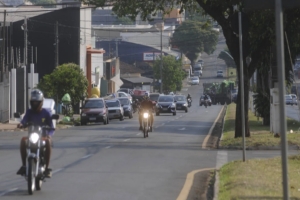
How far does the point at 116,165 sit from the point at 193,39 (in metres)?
120

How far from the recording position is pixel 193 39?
450ft

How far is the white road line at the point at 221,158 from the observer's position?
1948cm

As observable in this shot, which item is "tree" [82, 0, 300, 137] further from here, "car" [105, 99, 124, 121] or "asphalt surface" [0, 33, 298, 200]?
"car" [105, 99, 124, 121]

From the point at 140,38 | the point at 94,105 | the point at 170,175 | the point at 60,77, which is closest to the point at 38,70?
the point at 60,77

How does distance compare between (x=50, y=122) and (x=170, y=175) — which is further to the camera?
(x=170, y=175)

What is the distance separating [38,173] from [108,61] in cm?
8454

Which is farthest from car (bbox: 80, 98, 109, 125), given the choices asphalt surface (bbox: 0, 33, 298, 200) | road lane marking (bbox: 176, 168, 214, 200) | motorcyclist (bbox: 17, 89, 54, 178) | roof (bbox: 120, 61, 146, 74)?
roof (bbox: 120, 61, 146, 74)

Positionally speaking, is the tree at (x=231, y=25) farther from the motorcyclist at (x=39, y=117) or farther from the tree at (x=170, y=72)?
the tree at (x=170, y=72)

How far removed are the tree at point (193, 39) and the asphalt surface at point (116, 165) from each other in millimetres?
102401

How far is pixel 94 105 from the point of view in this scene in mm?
45719

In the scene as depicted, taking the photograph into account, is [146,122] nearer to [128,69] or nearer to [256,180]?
[256,180]

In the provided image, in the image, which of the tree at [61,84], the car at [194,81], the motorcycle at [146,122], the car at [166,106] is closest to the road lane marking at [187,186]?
the motorcycle at [146,122]

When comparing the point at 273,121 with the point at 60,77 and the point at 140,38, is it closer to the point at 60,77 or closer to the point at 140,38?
the point at 60,77

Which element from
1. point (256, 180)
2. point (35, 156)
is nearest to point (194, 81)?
point (256, 180)
